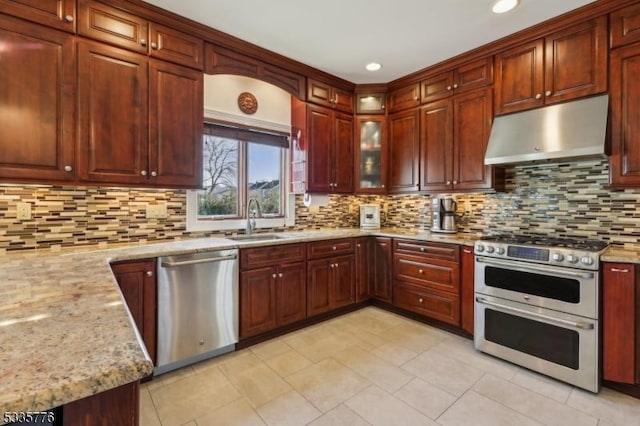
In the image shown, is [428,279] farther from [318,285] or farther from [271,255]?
[271,255]

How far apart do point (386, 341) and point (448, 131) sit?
2.20 m

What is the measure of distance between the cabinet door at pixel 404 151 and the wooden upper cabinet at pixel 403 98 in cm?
8

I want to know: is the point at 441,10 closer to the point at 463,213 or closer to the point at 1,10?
the point at 463,213

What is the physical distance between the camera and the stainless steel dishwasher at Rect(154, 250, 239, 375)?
89.7 inches

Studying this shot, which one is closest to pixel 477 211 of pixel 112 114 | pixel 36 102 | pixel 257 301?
pixel 257 301

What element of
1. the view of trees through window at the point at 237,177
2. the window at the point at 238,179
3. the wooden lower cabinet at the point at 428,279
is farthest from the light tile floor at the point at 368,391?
the view of trees through window at the point at 237,177

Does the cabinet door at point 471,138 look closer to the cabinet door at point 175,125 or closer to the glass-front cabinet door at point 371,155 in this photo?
the glass-front cabinet door at point 371,155

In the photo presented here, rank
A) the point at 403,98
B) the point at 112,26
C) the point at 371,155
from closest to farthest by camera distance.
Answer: the point at 112,26, the point at 403,98, the point at 371,155

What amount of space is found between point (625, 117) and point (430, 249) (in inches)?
68.8

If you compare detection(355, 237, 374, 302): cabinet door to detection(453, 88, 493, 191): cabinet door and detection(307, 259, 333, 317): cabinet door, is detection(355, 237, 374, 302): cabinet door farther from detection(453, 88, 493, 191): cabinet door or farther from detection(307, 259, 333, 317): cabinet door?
detection(453, 88, 493, 191): cabinet door

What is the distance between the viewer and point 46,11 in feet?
6.63

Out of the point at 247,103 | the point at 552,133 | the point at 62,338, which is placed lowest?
the point at 62,338

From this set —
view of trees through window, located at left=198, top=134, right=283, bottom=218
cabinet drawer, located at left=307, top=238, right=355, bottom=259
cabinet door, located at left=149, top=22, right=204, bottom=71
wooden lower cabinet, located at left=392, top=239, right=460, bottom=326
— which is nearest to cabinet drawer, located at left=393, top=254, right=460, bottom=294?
wooden lower cabinet, located at left=392, top=239, right=460, bottom=326

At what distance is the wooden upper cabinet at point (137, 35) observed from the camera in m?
2.17
